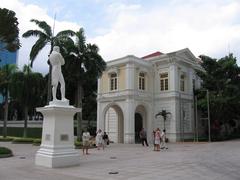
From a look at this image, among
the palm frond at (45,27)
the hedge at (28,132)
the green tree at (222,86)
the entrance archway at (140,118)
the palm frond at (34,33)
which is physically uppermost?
the palm frond at (45,27)

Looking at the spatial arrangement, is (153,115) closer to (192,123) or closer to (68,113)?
(192,123)

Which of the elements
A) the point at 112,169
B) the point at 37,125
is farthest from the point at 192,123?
the point at 112,169

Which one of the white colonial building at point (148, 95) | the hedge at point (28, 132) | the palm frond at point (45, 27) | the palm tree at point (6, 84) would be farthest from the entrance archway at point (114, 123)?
the palm tree at point (6, 84)

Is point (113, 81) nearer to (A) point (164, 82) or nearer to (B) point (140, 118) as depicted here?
(A) point (164, 82)

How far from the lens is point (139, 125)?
38375 mm

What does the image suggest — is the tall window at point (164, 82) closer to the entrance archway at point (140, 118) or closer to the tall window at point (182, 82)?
the tall window at point (182, 82)

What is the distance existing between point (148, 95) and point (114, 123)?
535 cm

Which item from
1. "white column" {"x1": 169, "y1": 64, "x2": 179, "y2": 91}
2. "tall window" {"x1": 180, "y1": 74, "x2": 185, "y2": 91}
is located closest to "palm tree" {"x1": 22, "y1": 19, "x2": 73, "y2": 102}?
"white column" {"x1": 169, "y1": 64, "x2": 179, "y2": 91}

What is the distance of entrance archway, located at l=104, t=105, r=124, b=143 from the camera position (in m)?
35.1

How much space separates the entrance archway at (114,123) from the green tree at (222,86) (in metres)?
9.44

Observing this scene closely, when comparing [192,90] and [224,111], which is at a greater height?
[192,90]

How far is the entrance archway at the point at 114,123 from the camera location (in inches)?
1380

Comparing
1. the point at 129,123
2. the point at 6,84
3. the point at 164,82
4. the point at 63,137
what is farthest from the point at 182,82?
the point at 63,137

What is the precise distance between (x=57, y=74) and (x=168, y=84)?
21767 mm
